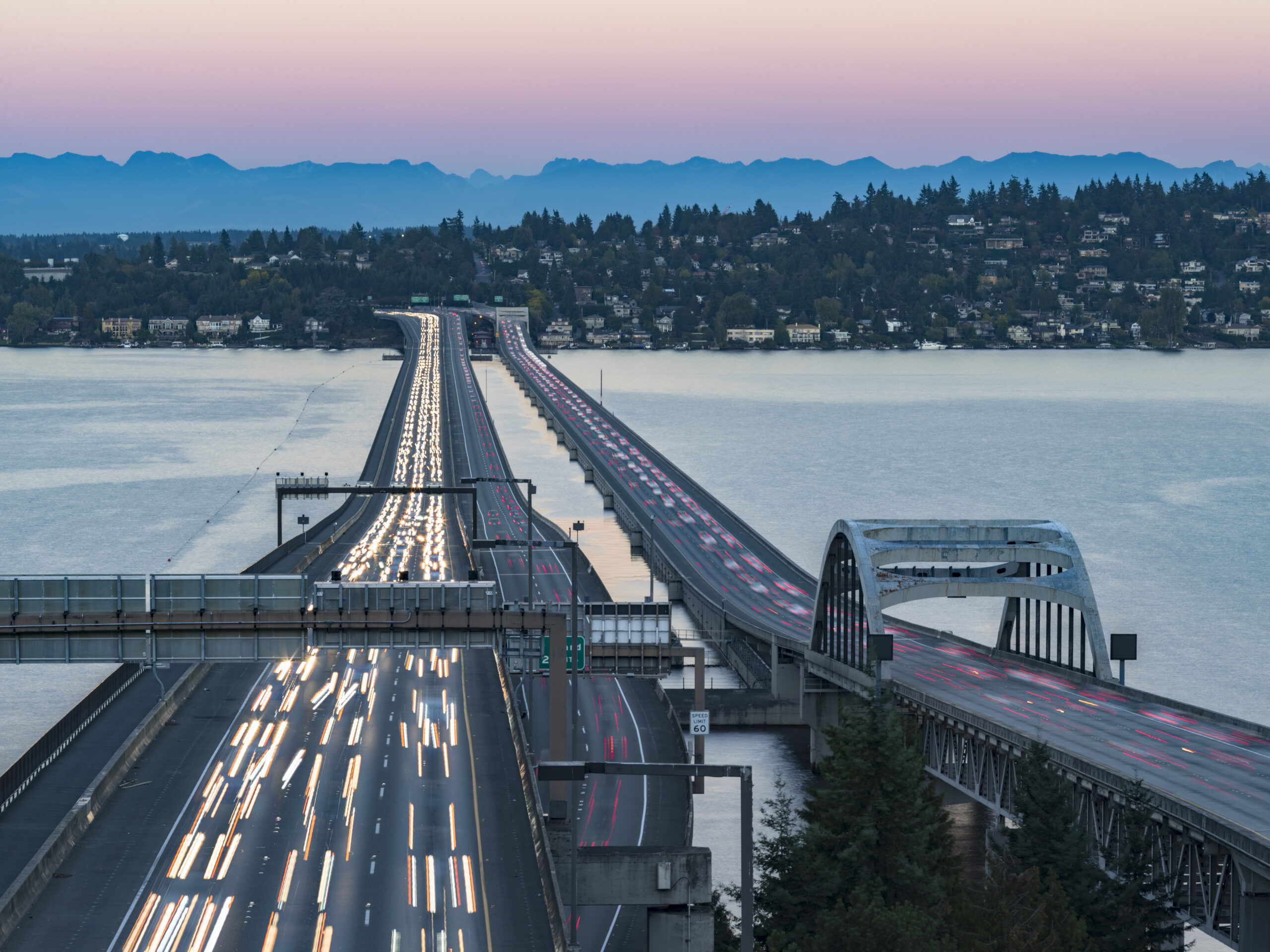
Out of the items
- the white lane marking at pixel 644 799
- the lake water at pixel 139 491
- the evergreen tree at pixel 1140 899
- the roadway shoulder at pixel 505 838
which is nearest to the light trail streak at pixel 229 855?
the roadway shoulder at pixel 505 838

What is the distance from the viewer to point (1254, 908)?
96.1ft

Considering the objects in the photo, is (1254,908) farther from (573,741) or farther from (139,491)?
(139,491)

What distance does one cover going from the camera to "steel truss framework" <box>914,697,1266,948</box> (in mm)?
30172

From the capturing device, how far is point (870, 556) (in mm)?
53938

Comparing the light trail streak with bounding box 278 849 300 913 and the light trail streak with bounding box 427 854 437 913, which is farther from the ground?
the light trail streak with bounding box 427 854 437 913

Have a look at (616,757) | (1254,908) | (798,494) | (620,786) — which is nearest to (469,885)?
(620,786)

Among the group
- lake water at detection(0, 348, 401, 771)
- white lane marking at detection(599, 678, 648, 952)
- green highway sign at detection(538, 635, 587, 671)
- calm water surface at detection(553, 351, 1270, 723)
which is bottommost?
lake water at detection(0, 348, 401, 771)

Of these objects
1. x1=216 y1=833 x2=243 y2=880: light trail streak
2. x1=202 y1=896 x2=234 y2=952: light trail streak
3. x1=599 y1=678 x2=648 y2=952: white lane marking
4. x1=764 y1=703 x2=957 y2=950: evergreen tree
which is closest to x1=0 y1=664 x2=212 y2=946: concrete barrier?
x1=216 y1=833 x2=243 y2=880: light trail streak

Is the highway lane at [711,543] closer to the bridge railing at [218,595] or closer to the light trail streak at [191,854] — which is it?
the bridge railing at [218,595]

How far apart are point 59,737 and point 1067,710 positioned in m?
26.8

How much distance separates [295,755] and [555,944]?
1603cm

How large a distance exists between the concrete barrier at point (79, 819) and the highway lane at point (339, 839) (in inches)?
75.7

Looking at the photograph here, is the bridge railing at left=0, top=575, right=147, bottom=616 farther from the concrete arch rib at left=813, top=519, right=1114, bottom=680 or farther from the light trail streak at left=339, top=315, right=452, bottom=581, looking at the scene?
the light trail streak at left=339, top=315, right=452, bottom=581

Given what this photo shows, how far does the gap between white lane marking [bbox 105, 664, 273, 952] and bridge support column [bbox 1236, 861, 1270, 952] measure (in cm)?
1986
